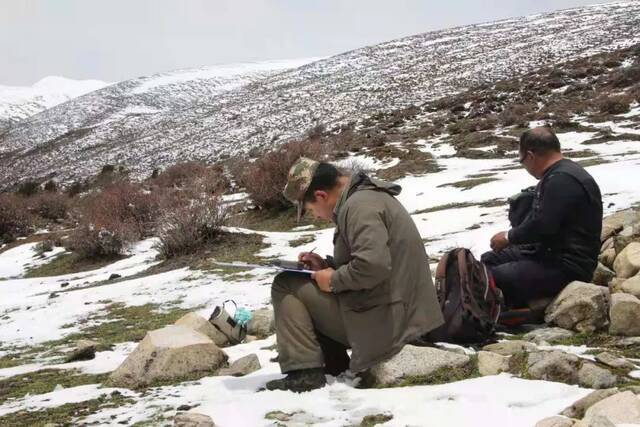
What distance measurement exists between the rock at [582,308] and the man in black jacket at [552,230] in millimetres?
169

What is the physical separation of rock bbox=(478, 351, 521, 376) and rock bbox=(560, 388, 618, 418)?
0.66 m

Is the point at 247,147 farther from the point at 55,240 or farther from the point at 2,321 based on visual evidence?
the point at 2,321

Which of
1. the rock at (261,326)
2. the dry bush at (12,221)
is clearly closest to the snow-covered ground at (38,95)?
the dry bush at (12,221)

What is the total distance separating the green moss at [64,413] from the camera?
336 cm

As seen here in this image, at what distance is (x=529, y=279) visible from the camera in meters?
4.21

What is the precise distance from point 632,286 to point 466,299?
128cm

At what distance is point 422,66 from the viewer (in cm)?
5059

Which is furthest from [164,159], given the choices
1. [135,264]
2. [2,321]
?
[2,321]

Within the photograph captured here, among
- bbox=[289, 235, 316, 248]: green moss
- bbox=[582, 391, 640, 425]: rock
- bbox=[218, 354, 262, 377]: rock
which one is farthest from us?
bbox=[289, 235, 316, 248]: green moss

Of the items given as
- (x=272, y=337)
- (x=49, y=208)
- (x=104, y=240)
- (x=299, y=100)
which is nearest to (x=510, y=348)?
(x=272, y=337)

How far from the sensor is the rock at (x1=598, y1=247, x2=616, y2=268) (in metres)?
5.02

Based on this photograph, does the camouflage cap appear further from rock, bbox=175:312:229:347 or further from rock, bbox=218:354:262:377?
rock, bbox=175:312:229:347

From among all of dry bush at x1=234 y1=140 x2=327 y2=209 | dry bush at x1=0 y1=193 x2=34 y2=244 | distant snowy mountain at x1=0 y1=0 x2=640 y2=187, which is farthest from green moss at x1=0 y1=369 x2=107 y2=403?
distant snowy mountain at x1=0 y1=0 x2=640 y2=187

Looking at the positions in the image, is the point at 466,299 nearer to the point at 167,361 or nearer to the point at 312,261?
the point at 312,261
